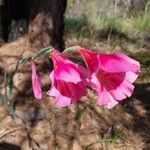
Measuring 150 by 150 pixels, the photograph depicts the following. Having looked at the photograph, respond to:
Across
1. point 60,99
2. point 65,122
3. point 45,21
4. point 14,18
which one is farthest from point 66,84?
point 14,18

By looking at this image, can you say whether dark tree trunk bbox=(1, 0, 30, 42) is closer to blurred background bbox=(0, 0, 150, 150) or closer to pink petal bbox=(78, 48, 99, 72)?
blurred background bbox=(0, 0, 150, 150)

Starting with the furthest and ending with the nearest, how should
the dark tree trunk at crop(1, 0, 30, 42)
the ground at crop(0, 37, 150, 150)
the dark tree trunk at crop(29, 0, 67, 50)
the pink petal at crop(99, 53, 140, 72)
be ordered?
the dark tree trunk at crop(1, 0, 30, 42)
the dark tree trunk at crop(29, 0, 67, 50)
the ground at crop(0, 37, 150, 150)
the pink petal at crop(99, 53, 140, 72)

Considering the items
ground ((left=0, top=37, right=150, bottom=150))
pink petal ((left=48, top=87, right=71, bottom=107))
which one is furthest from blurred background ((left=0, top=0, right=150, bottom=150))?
pink petal ((left=48, top=87, right=71, bottom=107))

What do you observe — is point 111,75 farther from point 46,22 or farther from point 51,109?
point 46,22

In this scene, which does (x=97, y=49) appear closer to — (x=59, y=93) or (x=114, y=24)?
(x=114, y=24)

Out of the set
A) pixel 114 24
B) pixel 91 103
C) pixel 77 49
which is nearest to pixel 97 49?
pixel 114 24

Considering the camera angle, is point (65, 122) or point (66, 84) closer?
point (66, 84)

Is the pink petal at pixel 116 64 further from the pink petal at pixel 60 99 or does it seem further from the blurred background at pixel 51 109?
the blurred background at pixel 51 109

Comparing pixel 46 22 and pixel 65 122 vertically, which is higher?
pixel 46 22
